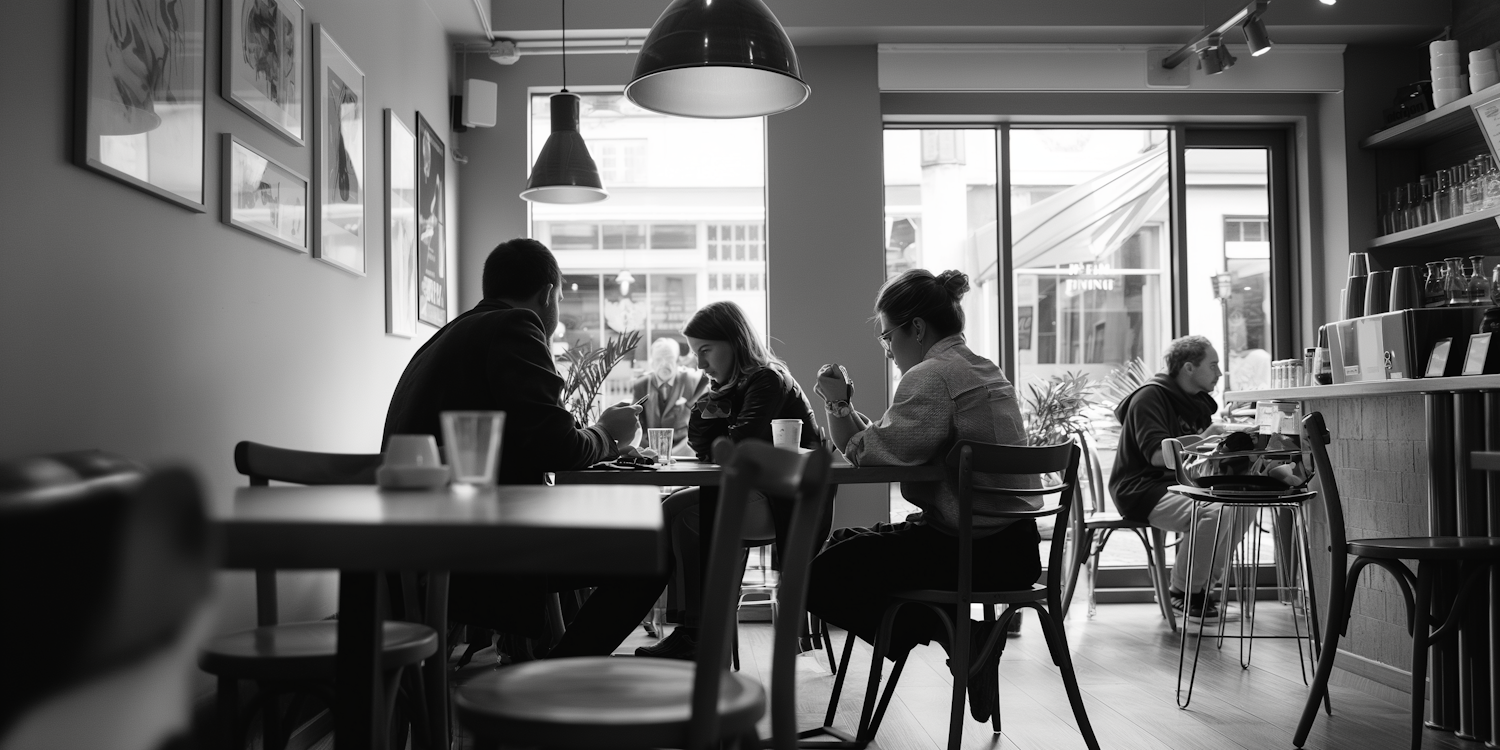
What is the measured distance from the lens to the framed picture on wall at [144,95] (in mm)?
1935

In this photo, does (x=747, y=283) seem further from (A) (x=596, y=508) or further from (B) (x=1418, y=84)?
(A) (x=596, y=508)

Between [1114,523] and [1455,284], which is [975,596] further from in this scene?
[1114,523]

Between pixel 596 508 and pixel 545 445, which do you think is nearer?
pixel 596 508

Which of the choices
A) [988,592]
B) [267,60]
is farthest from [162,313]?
[988,592]

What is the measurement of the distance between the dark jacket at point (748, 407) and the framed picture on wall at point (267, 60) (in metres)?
1.56

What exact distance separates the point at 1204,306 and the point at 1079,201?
0.90m

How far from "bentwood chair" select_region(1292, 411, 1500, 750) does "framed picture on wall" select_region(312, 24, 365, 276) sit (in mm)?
2940

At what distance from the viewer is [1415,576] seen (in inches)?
112

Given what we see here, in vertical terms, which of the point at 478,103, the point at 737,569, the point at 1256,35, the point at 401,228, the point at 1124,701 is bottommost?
the point at 1124,701

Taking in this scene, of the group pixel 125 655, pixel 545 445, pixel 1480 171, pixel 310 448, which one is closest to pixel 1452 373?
pixel 1480 171

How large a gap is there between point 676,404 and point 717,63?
2.95 meters

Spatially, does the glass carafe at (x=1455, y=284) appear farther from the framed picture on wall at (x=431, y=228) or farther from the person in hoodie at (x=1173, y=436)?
the framed picture on wall at (x=431, y=228)

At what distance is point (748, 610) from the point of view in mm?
5027

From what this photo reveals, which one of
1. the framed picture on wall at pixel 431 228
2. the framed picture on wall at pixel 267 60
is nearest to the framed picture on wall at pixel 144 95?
the framed picture on wall at pixel 267 60
